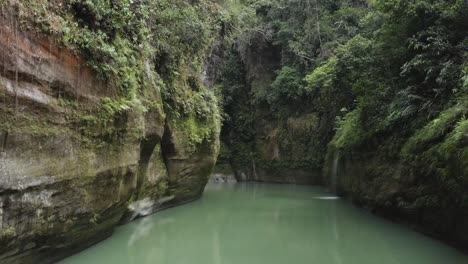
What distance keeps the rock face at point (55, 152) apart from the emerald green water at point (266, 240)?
795mm

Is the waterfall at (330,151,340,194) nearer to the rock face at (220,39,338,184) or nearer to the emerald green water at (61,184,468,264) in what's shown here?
the emerald green water at (61,184,468,264)

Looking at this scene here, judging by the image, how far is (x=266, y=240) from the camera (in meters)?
8.20

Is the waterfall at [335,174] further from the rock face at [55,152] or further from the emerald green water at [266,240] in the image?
the rock face at [55,152]

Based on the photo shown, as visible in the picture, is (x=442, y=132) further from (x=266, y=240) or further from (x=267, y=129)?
(x=267, y=129)

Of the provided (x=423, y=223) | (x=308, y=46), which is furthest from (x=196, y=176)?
(x=308, y=46)

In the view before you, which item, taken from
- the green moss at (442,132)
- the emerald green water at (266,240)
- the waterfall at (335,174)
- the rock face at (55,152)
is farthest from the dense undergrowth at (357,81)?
the rock face at (55,152)

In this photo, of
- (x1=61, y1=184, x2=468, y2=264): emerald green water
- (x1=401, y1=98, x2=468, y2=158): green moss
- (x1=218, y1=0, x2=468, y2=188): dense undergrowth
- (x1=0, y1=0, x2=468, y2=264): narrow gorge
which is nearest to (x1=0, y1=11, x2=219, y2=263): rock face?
(x1=0, y1=0, x2=468, y2=264): narrow gorge

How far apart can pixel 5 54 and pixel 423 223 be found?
7.86 m

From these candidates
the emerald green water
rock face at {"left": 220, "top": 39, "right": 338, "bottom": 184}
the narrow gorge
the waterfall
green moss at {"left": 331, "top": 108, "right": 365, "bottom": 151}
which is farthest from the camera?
rock face at {"left": 220, "top": 39, "right": 338, "bottom": 184}

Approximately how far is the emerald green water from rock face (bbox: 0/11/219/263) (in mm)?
795

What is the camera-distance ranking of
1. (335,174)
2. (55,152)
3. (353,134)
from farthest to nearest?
(335,174), (353,134), (55,152)

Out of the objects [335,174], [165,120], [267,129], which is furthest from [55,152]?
[267,129]

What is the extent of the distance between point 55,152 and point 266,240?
447cm

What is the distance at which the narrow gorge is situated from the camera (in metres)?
5.14
